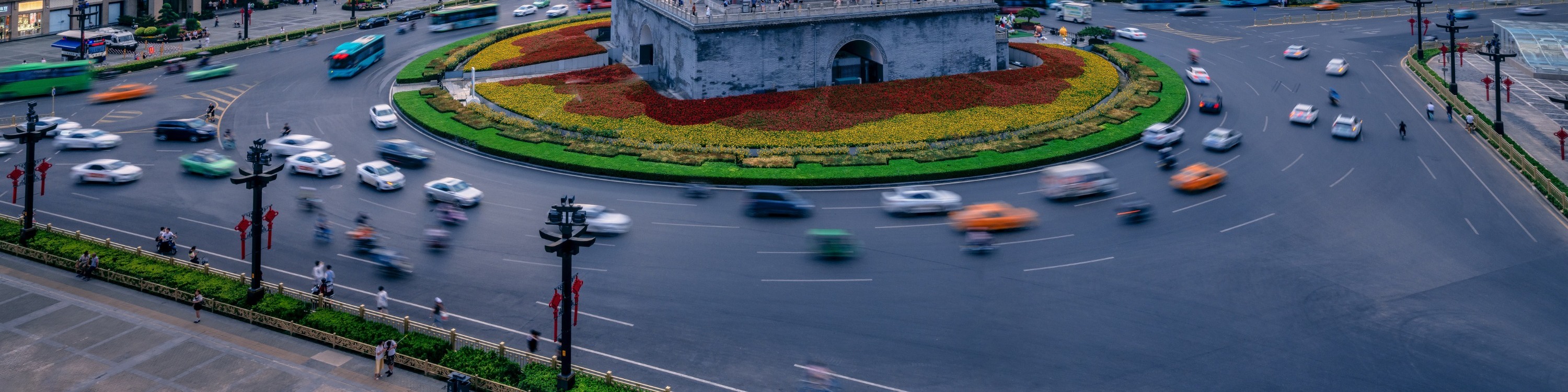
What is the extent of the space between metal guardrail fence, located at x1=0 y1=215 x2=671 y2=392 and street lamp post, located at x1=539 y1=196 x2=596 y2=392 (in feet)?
3.28

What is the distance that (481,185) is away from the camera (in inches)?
2057

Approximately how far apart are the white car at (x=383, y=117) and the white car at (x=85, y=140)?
1238cm

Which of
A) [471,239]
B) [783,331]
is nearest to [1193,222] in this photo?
[783,331]

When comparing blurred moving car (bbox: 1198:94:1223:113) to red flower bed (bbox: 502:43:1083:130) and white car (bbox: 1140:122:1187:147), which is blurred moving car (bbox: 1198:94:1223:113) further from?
red flower bed (bbox: 502:43:1083:130)

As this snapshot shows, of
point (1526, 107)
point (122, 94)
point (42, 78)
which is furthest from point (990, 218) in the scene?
point (42, 78)

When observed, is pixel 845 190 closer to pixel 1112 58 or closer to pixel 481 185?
pixel 481 185

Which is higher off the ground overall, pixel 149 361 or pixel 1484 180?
pixel 1484 180

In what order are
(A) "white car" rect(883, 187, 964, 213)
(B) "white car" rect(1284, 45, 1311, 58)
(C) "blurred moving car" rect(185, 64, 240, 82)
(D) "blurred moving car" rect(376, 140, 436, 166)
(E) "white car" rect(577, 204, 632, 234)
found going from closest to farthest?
(E) "white car" rect(577, 204, 632, 234), (A) "white car" rect(883, 187, 964, 213), (D) "blurred moving car" rect(376, 140, 436, 166), (C) "blurred moving car" rect(185, 64, 240, 82), (B) "white car" rect(1284, 45, 1311, 58)

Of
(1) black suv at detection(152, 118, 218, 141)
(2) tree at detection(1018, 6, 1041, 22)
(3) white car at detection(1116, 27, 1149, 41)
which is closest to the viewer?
(1) black suv at detection(152, 118, 218, 141)

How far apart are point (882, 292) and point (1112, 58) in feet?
156

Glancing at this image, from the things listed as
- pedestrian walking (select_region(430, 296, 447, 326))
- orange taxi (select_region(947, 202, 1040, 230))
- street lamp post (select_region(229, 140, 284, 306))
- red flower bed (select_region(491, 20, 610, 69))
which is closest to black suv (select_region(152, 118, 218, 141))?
red flower bed (select_region(491, 20, 610, 69))

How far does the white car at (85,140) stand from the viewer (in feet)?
188

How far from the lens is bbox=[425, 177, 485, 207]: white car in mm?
48750

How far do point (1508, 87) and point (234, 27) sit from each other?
319ft
